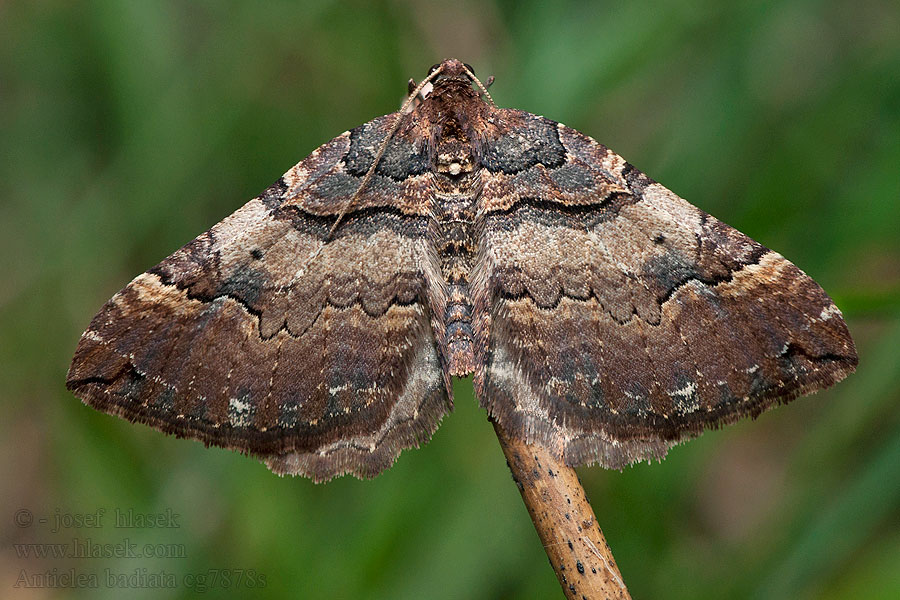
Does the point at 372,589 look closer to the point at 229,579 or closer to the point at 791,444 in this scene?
the point at 229,579

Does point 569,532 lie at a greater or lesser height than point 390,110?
lesser

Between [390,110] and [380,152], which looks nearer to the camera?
[380,152]

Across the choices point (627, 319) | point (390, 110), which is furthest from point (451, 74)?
point (390, 110)

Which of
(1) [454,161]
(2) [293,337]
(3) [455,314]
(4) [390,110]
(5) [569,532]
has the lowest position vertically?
(5) [569,532]

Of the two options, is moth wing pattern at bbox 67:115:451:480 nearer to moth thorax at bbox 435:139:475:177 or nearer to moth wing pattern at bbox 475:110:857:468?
moth thorax at bbox 435:139:475:177

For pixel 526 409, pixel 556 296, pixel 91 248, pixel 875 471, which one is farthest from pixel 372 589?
pixel 91 248

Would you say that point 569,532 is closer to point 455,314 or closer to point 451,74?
point 455,314

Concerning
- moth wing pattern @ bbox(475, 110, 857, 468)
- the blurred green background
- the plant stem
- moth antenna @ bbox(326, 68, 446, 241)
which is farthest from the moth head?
the plant stem
